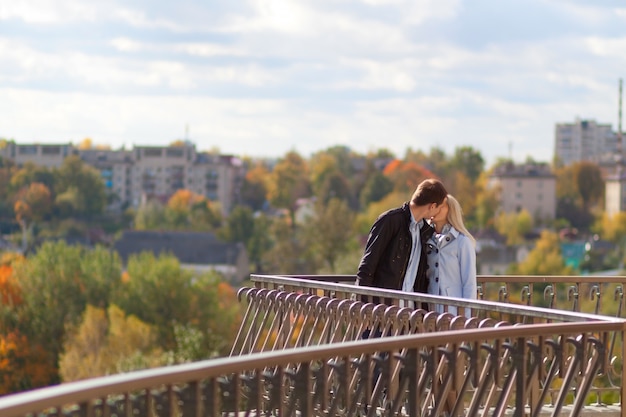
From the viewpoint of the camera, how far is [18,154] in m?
187

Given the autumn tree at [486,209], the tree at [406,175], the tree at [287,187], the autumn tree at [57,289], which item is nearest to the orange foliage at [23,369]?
the autumn tree at [57,289]

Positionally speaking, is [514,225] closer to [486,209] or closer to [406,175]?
[486,209]

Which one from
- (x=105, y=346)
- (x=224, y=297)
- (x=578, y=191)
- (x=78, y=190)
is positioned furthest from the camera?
(x=578, y=191)

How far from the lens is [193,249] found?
505ft

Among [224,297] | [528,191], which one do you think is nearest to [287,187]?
[528,191]

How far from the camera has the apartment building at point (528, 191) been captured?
187 m

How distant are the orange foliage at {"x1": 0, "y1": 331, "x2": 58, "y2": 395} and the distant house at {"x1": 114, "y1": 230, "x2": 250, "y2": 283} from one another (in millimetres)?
59563

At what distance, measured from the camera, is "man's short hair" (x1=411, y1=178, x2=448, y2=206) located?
7.86 meters

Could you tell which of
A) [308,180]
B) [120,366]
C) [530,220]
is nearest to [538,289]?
[120,366]

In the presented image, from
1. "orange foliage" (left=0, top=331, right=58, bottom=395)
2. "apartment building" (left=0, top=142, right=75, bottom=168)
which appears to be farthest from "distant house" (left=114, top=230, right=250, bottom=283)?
"orange foliage" (left=0, top=331, right=58, bottom=395)

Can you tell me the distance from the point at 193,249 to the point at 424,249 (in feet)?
481

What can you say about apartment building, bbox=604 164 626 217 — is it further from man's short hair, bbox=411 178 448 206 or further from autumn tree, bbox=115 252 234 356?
man's short hair, bbox=411 178 448 206

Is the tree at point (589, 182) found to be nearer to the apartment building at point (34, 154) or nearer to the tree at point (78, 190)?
the tree at point (78, 190)

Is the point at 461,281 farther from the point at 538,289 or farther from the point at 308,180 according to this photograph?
the point at 308,180
